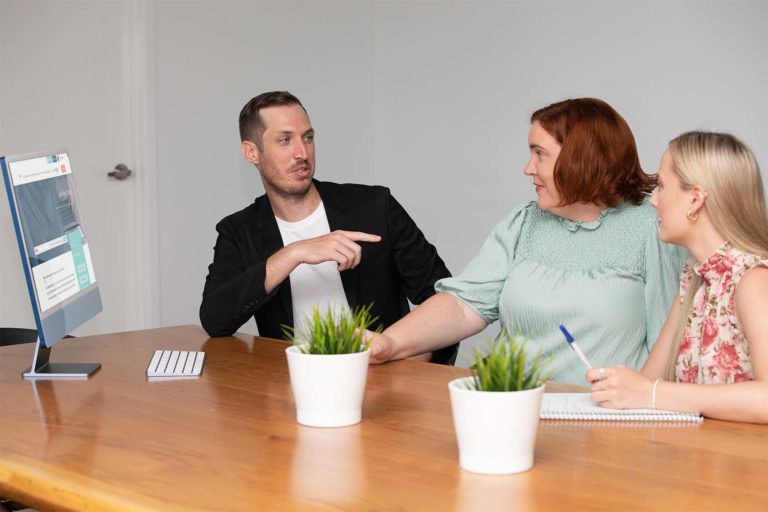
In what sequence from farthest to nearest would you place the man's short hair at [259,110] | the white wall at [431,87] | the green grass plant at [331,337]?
the white wall at [431,87] → the man's short hair at [259,110] → the green grass plant at [331,337]

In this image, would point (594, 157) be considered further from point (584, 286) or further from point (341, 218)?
point (341, 218)

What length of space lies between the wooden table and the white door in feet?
7.25

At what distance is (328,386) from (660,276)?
39.6 inches

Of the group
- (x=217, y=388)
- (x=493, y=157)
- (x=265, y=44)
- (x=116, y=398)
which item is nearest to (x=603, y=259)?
(x=217, y=388)

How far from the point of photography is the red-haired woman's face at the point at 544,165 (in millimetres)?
2219

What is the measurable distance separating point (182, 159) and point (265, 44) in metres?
0.70

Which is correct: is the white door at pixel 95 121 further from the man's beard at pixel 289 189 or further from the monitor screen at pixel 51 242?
the monitor screen at pixel 51 242

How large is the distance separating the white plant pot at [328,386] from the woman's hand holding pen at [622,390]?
1.24 feet

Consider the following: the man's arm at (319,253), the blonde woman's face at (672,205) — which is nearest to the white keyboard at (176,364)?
the man's arm at (319,253)

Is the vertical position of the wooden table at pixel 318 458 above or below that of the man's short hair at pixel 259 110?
below

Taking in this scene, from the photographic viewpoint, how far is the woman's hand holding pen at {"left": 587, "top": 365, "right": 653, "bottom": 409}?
4.99ft

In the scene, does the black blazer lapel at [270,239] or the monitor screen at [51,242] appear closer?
the monitor screen at [51,242]

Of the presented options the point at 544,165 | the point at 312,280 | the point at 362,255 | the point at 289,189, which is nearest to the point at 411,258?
the point at 362,255

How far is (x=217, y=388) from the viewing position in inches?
71.1
